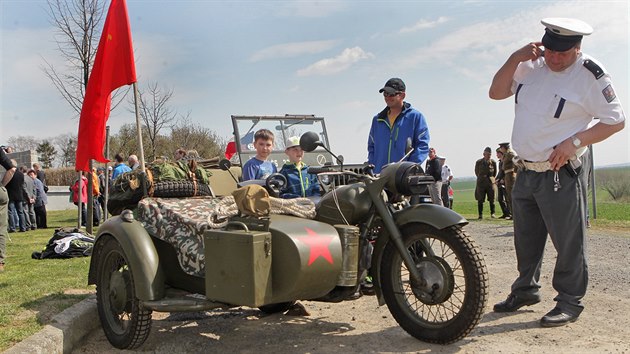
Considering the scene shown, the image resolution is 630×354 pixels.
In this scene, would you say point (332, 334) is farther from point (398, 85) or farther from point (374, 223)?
point (398, 85)

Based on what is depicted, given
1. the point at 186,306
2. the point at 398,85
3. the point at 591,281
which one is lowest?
the point at 591,281

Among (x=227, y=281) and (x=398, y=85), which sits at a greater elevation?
(x=398, y=85)

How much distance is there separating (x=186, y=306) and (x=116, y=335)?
81 cm

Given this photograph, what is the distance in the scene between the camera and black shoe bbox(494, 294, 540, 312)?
15.0ft

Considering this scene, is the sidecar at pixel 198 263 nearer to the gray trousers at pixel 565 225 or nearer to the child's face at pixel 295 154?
the child's face at pixel 295 154

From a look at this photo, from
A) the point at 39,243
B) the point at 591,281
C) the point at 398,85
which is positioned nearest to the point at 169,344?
the point at 398,85

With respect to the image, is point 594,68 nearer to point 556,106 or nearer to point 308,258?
point 556,106

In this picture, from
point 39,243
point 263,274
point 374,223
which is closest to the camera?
point 263,274

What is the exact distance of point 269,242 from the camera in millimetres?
3410

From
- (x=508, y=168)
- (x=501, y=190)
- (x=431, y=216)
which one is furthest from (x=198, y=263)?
(x=501, y=190)

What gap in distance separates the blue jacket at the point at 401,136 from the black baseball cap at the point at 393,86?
18 centimetres

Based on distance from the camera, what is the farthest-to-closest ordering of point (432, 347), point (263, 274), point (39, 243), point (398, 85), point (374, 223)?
point (39, 243), point (398, 85), point (374, 223), point (432, 347), point (263, 274)

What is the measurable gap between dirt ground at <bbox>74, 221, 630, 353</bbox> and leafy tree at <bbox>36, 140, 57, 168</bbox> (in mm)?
57596

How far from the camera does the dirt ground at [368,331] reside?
3736mm
